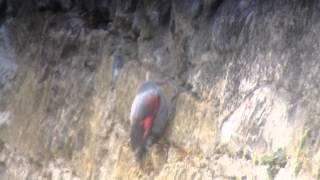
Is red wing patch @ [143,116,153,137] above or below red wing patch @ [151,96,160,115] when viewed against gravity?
below

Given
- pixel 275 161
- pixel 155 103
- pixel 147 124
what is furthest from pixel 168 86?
pixel 275 161

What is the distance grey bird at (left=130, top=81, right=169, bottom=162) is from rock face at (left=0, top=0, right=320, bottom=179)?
0.04m

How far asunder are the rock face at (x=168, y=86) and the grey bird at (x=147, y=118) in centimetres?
4

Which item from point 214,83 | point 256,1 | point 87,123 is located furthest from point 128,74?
point 256,1

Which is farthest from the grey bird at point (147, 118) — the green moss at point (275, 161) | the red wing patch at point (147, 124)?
the green moss at point (275, 161)

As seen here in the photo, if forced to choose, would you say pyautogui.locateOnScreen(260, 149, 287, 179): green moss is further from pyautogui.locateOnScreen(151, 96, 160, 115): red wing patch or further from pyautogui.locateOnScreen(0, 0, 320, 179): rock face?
pyautogui.locateOnScreen(151, 96, 160, 115): red wing patch

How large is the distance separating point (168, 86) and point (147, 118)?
0.18 m

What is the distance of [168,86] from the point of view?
2.86m

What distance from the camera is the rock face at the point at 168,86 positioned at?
2.35 m

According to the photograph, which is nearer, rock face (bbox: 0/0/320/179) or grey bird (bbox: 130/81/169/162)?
rock face (bbox: 0/0/320/179)

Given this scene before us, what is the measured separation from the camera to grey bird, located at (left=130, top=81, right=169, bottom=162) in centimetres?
283

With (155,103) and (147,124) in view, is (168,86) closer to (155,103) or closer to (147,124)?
(155,103)

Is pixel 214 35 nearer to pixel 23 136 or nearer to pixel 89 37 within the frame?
pixel 89 37

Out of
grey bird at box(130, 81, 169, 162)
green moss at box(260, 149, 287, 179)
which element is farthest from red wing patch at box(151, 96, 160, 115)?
green moss at box(260, 149, 287, 179)
